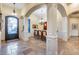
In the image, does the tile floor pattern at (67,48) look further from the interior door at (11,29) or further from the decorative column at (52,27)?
the interior door at (11,29)

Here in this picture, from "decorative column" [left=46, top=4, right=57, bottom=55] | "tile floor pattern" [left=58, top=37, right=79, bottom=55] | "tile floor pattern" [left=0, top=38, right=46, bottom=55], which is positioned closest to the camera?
"tile floor pattern" [left=58, top=37, right=79, bottom=55]

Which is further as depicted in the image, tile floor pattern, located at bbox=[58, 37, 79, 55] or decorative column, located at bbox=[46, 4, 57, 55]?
decorative column, located at bbox=[46, 4, 57, 55]

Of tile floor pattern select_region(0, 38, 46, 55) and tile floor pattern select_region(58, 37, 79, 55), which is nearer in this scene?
tile floor pattern select_region(58, 37, 79, 55)

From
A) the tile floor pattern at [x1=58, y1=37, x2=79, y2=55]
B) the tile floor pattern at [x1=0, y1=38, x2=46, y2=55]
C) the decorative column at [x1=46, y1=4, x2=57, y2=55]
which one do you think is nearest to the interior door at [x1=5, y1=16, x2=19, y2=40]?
the tile floor pattern at [x1=0, y1=38, x2=46, y2=55]

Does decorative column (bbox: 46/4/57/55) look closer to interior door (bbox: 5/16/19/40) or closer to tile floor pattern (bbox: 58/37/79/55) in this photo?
tile floor pattern (bbox: 58/37/79/55)

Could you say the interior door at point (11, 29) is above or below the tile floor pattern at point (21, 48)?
above

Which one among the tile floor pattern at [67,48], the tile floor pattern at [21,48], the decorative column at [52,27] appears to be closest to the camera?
the tile floor pattern at [67,48]

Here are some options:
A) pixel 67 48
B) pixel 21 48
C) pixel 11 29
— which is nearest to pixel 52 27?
pixel 11 29

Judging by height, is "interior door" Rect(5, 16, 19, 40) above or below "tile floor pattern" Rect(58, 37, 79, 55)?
above

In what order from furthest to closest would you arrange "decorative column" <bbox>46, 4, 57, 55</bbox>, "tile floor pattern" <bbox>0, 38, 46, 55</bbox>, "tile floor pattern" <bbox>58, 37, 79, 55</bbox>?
"tile floor pattern" <bbox>0, 38, 46, 55</bbox>
"decorative column" <bbox>46, 4, 57, 55</bbox>
"tile floor pattern" <bbox>58, 37, 79, 55</bbox>

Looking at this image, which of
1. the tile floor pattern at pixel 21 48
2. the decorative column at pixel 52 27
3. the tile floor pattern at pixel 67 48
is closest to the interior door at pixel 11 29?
the tile floor pattern at pixel 21 48

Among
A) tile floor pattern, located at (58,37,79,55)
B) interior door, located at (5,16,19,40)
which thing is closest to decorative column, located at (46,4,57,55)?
tile floor pattern, located at (58,37,79,55)

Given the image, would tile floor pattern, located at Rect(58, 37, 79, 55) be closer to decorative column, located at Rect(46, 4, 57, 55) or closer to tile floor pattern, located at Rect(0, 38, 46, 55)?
decorative column, located at Rect(46, 4, 57, 55)

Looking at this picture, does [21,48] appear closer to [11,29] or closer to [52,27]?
[11,29]
